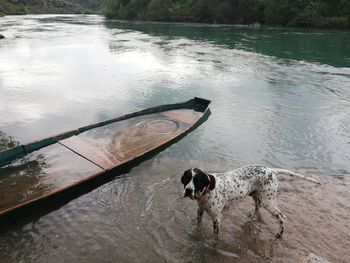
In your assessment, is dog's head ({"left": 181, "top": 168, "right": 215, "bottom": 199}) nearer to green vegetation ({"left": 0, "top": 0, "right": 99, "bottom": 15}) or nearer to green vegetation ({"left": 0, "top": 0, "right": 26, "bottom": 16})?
green vegetation ({"left": 0, "top": 0, "right": 99, "bottom": 15})

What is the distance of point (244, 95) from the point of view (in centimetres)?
1798

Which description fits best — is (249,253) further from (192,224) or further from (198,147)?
(198,147)

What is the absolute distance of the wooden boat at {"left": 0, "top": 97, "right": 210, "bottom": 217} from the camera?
8.11 metres

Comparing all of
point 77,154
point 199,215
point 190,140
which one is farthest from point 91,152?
point 199,215

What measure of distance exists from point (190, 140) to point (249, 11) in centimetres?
4897

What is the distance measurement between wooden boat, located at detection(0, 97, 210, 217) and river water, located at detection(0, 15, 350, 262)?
50 cm

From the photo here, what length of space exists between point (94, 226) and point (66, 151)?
3.21m

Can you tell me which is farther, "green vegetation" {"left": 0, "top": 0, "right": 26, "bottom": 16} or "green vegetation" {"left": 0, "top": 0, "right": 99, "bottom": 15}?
"green vegetation" {"left": 0, "top": 0, "right": 99, "bottom": 15}

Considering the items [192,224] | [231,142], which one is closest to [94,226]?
[192,224]

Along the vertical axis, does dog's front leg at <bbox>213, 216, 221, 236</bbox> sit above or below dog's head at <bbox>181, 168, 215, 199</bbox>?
below

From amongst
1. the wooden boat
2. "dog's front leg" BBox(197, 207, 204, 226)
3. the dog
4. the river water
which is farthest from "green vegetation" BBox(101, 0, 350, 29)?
"dog's front leg" BBox(197, 207, 204, 226)

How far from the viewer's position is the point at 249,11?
5581 centimetres

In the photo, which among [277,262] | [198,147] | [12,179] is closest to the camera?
[277,262]

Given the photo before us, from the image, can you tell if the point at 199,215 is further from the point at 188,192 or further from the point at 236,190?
the point at 188,192
